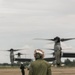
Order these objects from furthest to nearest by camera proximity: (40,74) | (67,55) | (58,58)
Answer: (67,55)
(58,58)
(40,74)

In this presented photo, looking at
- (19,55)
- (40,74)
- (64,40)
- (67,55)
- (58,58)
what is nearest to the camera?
(40,74)

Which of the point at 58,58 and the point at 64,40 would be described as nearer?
the point at 58,58

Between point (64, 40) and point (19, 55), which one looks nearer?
Result: point (64, 40)

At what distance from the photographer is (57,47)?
302 ft

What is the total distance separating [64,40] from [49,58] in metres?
68.4

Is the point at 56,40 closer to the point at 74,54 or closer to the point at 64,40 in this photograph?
the point at 64,40

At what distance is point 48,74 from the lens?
765 centimetres

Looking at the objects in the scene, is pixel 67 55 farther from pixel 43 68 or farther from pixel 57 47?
pixel 43 68

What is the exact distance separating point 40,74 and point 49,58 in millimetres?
159644

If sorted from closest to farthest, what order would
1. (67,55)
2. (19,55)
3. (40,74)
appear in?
(40,74) → (67,55) → (19,55)

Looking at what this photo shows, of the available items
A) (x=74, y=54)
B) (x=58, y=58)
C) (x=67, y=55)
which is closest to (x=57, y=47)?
(x=58, y=58)

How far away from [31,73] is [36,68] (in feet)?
0.50

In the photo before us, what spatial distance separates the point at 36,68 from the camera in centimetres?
764

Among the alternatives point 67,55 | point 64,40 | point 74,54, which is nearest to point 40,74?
point 64,40
